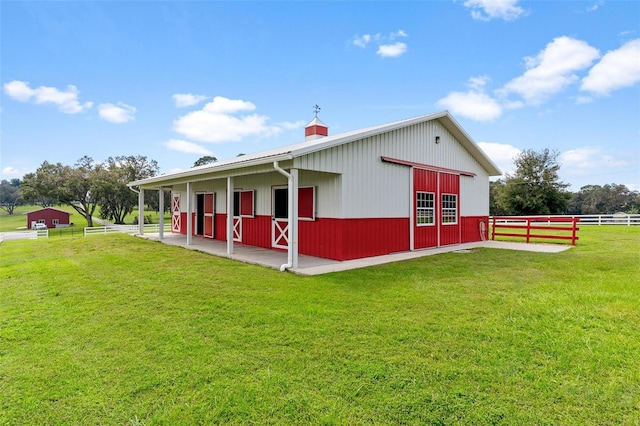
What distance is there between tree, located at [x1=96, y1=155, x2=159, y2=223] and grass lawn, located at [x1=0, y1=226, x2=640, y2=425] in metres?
38.7

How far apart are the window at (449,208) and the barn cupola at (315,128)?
22.1 feet

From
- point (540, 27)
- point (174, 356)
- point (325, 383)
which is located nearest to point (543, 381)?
point (325, 383)

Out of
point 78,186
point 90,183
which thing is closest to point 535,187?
point 90,183

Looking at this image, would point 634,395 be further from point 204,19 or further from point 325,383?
point 204,19

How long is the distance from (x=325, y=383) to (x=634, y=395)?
234 cm

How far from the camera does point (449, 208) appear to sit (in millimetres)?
11773

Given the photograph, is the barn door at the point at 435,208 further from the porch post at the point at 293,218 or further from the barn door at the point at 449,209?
the porch post at the point at 293,218

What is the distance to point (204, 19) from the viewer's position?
11.5 m

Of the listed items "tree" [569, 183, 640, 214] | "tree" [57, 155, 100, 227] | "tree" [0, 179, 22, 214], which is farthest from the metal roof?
"tree" [0, 179, 22, 214]

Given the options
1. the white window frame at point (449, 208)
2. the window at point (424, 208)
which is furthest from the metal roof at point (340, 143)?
the window at point (424, 208)

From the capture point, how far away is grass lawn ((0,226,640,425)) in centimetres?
229

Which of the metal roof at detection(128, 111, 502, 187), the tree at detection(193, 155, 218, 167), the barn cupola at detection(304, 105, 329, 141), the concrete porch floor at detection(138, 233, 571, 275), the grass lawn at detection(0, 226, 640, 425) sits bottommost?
the grass lawn at detection(0, 226, 640, 425)

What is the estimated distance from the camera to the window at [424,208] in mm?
10453

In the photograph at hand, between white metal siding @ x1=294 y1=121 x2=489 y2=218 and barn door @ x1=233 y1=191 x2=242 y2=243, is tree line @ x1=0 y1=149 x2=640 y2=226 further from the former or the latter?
barn door @ x1=233 y1=191 x2=242 y2=243
